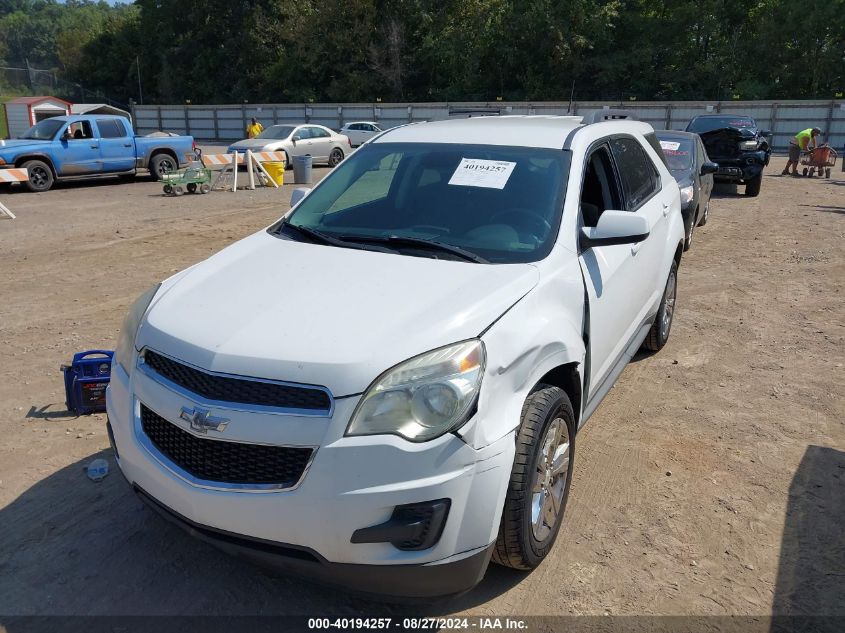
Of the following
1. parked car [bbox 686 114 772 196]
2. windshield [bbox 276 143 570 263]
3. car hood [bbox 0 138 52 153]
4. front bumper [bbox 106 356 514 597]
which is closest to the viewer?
front bumper [bbox 106 356 514 597]

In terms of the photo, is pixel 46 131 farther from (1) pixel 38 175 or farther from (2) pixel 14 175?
(2) pixel 14 175

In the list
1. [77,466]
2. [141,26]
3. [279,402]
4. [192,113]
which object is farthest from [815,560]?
[141,26]

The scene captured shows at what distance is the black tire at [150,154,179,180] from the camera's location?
18.5 metres

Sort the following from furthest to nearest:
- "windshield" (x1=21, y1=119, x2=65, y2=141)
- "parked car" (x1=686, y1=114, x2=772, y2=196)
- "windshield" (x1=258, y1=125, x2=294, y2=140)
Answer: "windshield" (x1=258, y1=125, x2=294, y2=140)
"windshield" (x1=21, y1=119, x2=65, y2=141)
"parked car" (x1=686, y1=114, x2=772, y2=196)

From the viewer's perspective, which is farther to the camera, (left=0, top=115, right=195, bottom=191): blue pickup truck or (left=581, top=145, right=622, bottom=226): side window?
(left=0, top=115, right=195, bottom=191): blue pickup truck

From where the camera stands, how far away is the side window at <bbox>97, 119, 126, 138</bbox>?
17.5 metres

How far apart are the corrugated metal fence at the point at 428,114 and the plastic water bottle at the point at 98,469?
990 inches

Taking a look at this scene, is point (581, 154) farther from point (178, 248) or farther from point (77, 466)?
point (178, 248)

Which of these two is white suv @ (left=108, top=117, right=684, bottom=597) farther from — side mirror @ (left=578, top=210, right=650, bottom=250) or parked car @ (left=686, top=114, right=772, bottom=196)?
parked car @ (left=686, top=114, right=772, bottom=196)

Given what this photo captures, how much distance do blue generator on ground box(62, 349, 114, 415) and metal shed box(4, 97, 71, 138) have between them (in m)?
34.7

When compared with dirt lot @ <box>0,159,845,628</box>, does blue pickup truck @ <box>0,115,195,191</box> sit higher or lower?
higher

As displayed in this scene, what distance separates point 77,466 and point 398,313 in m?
2.33

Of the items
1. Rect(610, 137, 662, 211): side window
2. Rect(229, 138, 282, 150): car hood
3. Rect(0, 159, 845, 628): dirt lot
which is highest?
Rect(610, 137, 662, 211): side window

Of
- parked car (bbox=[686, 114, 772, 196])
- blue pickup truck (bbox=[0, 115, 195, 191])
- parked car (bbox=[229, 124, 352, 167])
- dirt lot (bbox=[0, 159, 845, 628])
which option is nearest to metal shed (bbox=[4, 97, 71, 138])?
parked car (bbox=[229, 124, 352, 167])
